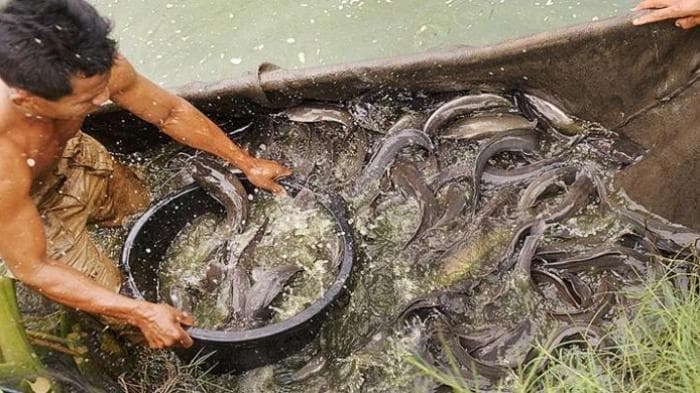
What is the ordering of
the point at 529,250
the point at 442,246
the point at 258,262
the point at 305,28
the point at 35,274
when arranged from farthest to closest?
1. the point at 305,28
2. the point at 258,262
3. the point at 442,246
4. the point at 529,250
5. the point at 35,274

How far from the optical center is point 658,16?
2816 mm

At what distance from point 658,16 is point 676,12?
0.07m

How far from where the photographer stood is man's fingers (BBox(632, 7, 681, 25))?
9.11 ft

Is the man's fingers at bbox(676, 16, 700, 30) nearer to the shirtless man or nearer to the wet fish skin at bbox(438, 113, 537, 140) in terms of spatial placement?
the wet fish skin at bbox(438, 113, 537, 140)

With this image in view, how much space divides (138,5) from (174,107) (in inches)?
76.4

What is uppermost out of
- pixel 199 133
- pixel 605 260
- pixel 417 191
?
pixel 199 133

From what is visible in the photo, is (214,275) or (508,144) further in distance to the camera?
(508,144)

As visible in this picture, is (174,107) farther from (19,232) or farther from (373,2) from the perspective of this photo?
(373,2)

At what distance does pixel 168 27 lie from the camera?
4.61 meters

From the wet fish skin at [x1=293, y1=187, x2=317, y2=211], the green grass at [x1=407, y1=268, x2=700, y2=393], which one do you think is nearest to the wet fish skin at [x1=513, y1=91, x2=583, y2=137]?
the green grass at [x1=407, y1=268, x2=700, y2=393]

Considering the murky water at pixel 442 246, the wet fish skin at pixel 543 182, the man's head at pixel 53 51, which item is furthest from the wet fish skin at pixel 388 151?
the man's head at pixel 53 51

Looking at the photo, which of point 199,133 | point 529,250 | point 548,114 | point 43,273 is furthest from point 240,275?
point 548,114

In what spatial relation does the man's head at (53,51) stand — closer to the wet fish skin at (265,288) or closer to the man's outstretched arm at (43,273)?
the man's outstretched arm at (43,273)

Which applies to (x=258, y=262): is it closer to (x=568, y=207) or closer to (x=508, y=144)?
(x=508, y=144)
